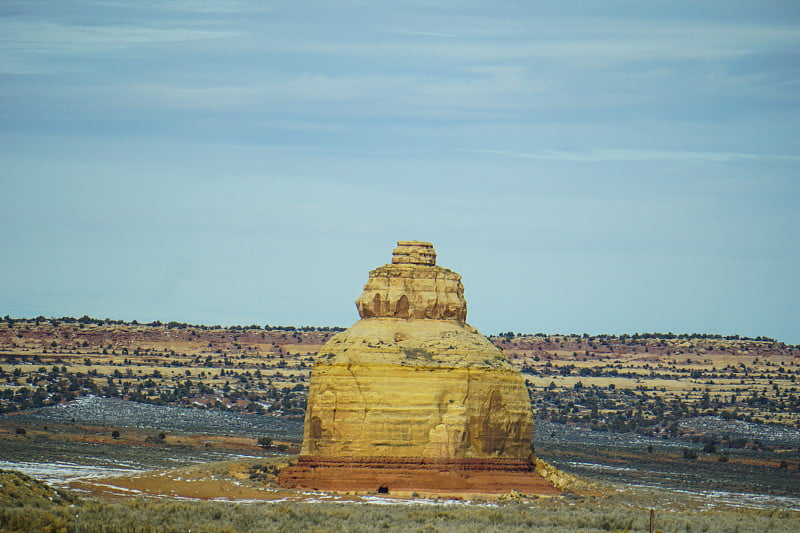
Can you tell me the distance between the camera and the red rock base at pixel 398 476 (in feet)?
149

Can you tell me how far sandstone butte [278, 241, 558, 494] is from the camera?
45594 millimetres

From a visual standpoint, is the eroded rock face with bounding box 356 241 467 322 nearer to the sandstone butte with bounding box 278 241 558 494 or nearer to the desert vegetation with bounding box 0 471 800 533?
the sandstone butte with bounding box 278 241 558 494

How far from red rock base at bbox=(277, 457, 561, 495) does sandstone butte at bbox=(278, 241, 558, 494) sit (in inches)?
1.3

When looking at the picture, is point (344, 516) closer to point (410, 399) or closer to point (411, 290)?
point (410, 399)

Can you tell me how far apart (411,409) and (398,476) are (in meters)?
2.19

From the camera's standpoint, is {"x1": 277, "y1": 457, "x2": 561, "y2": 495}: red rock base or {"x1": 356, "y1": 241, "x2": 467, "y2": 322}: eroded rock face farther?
{"x1": 356, "y1": 241, "x2": 467, "y2": 322}: eroded rock face

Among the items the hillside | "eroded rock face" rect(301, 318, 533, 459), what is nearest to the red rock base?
"eroded rock face" rect(301, 318, 533, 459)

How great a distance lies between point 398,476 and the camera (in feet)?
149

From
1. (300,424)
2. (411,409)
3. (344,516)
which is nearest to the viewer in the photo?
(344,516)

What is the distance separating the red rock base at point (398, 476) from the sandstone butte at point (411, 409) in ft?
0.11

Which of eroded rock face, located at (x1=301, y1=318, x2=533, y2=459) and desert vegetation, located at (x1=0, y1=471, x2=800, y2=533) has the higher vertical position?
eroded rock face, located at (x1=301, y1=318, x2=533, y2=459)

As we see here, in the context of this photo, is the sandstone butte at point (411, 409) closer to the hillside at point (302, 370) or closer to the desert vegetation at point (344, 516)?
the desert vegetation at point (344, 516)

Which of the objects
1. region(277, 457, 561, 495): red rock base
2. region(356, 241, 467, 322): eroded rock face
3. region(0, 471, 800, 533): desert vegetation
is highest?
region(356, 241, 467, 322): eroded rock face

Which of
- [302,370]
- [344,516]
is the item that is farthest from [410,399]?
[302,370]
